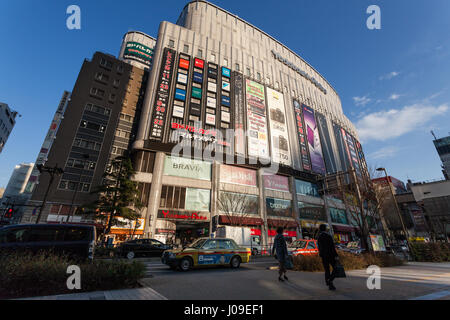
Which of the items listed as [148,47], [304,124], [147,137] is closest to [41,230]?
[147,137]

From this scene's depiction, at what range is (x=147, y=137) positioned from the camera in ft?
108

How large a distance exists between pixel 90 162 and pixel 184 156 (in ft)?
56.1

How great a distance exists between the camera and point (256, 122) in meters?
43.2

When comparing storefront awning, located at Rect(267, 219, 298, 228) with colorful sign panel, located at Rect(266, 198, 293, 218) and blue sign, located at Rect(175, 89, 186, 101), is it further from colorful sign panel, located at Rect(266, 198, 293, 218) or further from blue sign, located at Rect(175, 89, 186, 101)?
blue sign, located at Rect(175, 89, 186, 101)

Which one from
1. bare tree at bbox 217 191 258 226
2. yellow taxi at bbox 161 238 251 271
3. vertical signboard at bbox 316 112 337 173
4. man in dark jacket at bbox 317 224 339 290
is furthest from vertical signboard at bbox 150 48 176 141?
Answer: vertical signboard at bbox 316 112 337 173

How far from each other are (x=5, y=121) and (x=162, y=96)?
201ft

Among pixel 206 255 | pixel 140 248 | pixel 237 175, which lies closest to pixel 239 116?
pixel 237 175

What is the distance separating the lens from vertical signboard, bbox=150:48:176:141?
33.4 meters

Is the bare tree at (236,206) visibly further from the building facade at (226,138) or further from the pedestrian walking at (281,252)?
the pedestrian walking at (281,252)

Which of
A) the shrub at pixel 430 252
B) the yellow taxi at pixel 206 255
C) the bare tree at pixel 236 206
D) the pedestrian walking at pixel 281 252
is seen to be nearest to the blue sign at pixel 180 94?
the bare tree at pixel 236 206

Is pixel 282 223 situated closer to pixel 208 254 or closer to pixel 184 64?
pixel 208 254

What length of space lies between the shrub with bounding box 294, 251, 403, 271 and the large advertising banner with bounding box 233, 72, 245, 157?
27.7m

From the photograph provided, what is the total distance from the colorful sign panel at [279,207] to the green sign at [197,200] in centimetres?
1178
